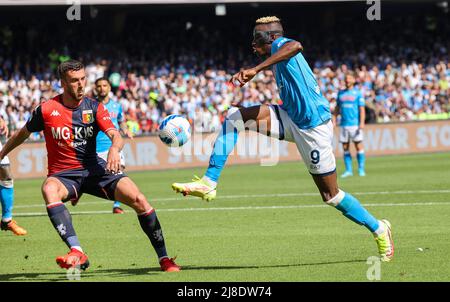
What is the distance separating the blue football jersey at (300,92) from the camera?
9664 millimetres

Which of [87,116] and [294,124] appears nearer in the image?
[87,116]

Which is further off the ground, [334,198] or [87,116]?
[87,116]

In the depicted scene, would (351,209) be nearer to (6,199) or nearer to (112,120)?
(6,199)

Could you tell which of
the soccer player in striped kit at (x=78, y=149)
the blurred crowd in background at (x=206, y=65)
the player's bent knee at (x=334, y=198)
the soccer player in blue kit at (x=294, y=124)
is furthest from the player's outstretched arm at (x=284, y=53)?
the blurred crowd in background at (x=206, y=65)

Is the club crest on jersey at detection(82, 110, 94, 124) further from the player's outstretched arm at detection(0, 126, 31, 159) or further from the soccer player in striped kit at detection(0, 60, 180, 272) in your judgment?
the player's outstretched arm at detection(0, 126, 31, 159)

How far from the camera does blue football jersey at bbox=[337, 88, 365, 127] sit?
24750 mm

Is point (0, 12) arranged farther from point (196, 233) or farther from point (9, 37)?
point (196, 233)

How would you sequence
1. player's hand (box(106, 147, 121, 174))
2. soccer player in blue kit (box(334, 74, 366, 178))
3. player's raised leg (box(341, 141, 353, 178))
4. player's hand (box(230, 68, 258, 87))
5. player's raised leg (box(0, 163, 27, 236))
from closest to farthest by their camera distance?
player's hand (box(230, 68, 258, 87)) < player's hand (box(106, 147, 121, 174)) < player's raised leg (box(0, 163, 27, 236)) < player's raised leg (box(341, 141, 353, 178)) < soccer player in blue kit (box(334, 74, 366, 178))

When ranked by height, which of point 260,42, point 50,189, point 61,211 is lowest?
point 61,211

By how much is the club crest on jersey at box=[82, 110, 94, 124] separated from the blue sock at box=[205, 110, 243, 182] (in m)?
1.30

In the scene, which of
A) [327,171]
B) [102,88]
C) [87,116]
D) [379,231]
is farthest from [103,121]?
[102,88]

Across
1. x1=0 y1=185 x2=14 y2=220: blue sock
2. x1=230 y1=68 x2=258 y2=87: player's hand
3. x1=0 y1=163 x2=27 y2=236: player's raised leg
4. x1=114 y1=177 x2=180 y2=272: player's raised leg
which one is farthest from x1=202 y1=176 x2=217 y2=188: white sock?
x1=0 y1=185 x2=14 y2=220: blue sock

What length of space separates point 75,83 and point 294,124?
229cm

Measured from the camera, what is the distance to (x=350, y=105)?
24.8 metres
